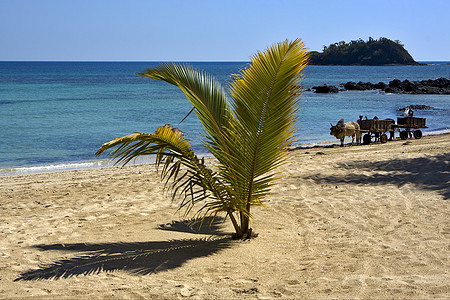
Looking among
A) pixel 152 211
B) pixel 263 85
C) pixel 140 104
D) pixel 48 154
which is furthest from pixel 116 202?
pixel 140 104

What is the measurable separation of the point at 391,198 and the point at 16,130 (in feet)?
72.0

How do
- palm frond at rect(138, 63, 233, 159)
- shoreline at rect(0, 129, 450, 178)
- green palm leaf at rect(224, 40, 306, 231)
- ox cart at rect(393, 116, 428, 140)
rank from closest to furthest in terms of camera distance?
green palm leaf at rect(224, 40, 306, 231) < palm frond at rect(138, 63, 233, 159) < shoreline at rect(0, 129, 450, 178) < ox cart at rect(393, 116, 428, 140)

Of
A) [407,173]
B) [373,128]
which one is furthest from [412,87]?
[407,173]

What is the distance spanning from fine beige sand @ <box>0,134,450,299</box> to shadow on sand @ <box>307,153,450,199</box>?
0.06 meters

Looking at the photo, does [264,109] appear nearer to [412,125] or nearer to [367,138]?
[367,138]

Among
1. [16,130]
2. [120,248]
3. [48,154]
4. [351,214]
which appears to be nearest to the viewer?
[120,248]

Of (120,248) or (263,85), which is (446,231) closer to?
(263,85)

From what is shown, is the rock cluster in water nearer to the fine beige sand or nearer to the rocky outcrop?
the rocky outcrop

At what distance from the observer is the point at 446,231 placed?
19.3ft

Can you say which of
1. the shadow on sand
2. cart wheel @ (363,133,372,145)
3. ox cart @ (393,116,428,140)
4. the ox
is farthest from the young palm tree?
ox cart @ (393,116,428,140)

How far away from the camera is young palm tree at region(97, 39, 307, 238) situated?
541 centimetres

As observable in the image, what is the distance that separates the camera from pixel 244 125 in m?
5.59

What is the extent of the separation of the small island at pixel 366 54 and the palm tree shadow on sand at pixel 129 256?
6511 inches

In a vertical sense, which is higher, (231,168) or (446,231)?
(231,168)
